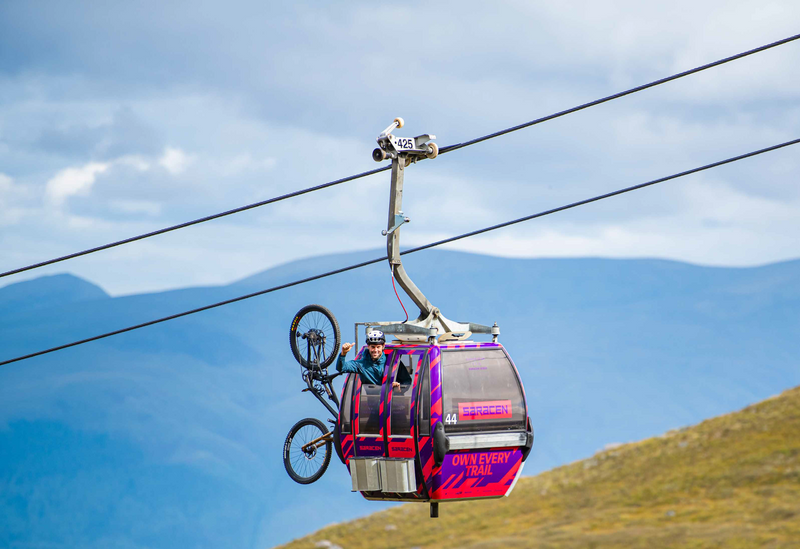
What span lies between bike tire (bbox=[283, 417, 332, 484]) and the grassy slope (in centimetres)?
4753

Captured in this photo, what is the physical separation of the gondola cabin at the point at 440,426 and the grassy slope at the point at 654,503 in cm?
4869

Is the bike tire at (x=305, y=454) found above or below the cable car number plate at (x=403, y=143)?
below

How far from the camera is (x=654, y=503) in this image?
74875 millimetres

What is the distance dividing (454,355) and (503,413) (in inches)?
44.7

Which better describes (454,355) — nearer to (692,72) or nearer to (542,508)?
(692,72)

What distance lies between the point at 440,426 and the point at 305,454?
4161 millimetres

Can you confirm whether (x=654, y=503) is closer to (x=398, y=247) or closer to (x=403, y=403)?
(x=398, y=247)

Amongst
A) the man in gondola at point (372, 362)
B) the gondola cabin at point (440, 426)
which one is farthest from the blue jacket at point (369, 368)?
the gondola cabin at point (440, 426)

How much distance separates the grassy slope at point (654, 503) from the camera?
212 feet

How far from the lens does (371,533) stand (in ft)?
254

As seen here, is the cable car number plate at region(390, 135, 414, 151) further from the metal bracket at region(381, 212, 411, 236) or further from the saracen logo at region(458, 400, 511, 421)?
the saracen logo at region(458, 400, 511, 421)

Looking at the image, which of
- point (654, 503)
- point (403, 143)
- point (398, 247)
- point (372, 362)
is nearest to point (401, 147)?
point (403, 143)

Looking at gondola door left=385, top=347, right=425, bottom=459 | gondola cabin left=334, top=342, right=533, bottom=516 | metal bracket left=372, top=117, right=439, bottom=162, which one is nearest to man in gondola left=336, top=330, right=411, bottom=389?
gondola cabin left=334, top=342, right=533, bottom=516

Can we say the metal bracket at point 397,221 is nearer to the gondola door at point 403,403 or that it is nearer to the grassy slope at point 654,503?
the gondola door at point 403,403
